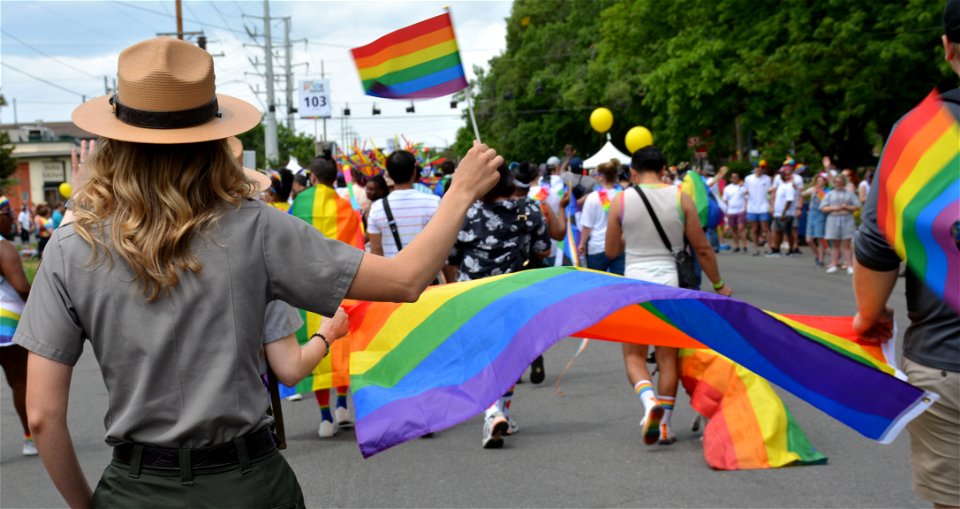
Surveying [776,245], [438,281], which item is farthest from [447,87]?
[776,245]

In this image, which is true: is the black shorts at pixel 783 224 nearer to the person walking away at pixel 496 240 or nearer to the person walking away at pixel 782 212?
the person walking away at pixel 782 212

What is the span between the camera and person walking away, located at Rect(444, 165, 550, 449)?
6.83 metres

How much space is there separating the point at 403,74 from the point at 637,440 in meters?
3.99

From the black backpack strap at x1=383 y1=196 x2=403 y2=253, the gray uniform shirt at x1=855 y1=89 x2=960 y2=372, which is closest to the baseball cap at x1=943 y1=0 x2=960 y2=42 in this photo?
the gray uniform shirt at x1=855 y1=89 x2=960 y2=372

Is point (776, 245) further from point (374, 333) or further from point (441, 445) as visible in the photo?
point (374, 333)

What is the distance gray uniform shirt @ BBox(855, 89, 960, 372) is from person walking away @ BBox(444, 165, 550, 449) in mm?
3631

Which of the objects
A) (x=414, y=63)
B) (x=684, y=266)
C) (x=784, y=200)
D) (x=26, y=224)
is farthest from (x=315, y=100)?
(x=414, y=63)

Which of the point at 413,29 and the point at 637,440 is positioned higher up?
the point at 413,29

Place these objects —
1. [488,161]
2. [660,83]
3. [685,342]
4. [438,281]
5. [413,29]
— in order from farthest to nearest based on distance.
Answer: [660,83]
[438,281]
[685,342]
[413,29]
[488,161]

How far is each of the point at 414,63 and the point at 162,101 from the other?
1.24m

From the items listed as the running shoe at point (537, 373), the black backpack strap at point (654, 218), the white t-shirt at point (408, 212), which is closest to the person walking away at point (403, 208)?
the white t-shirt at point (408, 212)

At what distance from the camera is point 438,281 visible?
9.55 meters

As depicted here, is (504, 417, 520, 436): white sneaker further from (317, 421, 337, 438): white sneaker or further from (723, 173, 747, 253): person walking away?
(723, 173, 747, 253): person walking away

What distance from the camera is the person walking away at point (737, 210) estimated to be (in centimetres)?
2353
